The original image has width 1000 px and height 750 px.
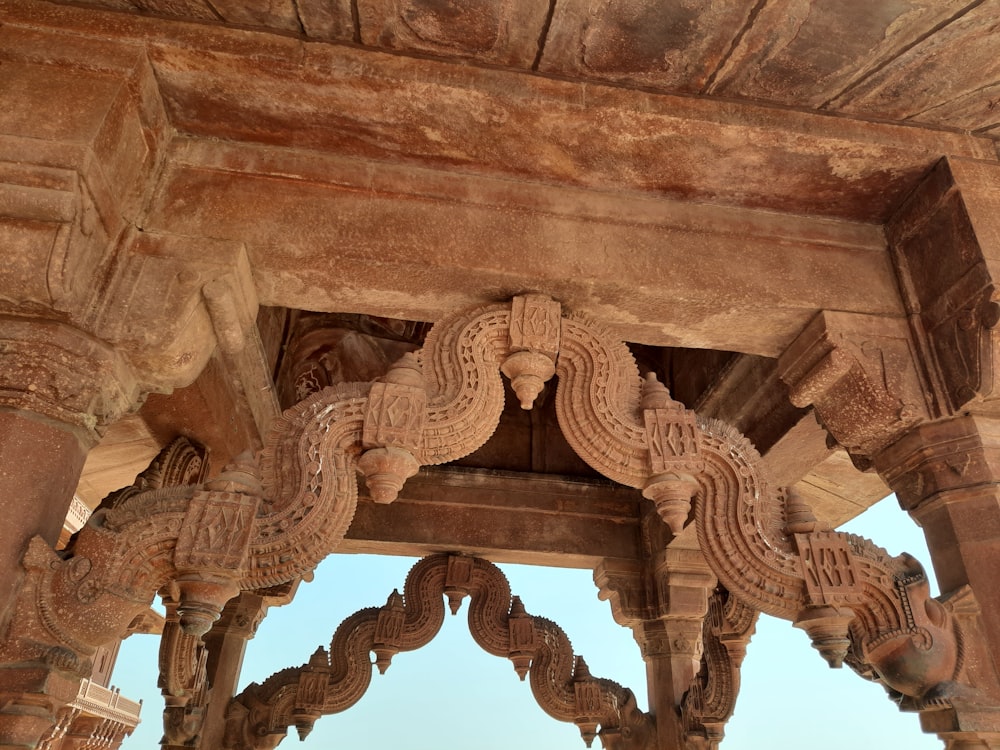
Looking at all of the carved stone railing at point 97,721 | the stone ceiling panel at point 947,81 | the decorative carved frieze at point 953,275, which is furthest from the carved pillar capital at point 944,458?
the carved stone railing at point 97,721

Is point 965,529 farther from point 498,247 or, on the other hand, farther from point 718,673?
point 718,673

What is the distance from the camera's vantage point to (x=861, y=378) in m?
3.02

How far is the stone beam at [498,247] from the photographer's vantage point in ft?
9.67

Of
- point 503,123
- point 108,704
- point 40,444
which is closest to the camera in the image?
point 40,444

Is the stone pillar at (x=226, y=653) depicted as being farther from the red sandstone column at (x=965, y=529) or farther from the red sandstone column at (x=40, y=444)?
the red sandstone column at (x=965, y=529)

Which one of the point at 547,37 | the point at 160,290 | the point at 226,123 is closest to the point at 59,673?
the point at 160,290

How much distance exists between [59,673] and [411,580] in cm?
362

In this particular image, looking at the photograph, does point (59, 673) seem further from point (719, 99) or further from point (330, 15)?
point (719, 99)

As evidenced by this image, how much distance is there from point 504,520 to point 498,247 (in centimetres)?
314

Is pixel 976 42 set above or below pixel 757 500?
above

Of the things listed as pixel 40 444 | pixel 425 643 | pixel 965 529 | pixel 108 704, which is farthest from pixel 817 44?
pixel 108 704

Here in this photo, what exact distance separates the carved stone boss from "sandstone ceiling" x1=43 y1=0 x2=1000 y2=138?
104cm

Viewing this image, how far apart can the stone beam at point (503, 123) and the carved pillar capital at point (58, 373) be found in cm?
110

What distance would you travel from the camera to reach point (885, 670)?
103 inches
